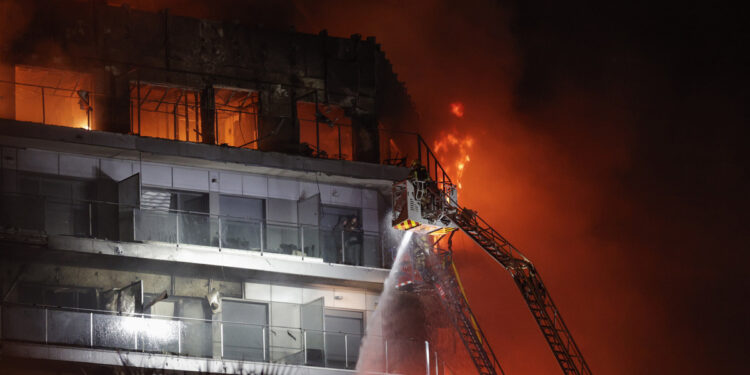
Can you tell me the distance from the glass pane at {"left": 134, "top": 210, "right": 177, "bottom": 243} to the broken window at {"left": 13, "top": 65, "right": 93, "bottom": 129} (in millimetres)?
3804

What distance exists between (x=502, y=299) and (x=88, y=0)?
24.3 meters

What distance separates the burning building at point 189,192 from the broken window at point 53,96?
65mm

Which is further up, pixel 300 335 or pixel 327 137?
pixel 327 137

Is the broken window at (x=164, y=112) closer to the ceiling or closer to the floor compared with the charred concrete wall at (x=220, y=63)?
closer to the floor

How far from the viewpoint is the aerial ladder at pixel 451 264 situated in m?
45.5

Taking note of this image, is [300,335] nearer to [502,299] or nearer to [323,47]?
[323,47]

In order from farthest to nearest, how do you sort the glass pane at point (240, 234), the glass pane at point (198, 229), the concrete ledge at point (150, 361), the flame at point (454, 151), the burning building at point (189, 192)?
1. the flame at point (454, 151)
2. the glass pane at point (240, 234)
3. the glass pane at point (198, 229)
4. the burning building at point (189, 192)
5. the concrete ledge at point (150, 361)

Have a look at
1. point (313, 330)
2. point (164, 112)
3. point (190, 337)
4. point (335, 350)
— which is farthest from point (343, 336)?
point (164, 112)

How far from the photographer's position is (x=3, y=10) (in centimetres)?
4291

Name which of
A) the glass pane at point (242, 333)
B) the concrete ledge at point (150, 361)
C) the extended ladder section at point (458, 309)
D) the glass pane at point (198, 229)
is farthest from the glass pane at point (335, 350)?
the glass pane at point (198, 229)

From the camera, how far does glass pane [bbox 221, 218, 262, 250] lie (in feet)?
142

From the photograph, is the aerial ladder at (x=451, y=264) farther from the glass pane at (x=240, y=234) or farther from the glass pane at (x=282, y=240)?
the glass pane at (x=240, y=234)

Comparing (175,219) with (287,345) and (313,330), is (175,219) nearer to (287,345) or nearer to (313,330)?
(287,345)

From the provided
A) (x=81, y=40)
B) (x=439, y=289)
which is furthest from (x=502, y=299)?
(x=81, y=40)
